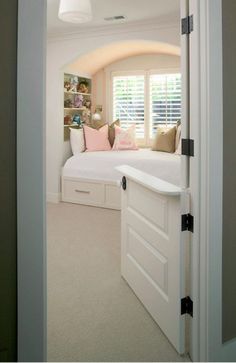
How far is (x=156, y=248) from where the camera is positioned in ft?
Answer: 6.63

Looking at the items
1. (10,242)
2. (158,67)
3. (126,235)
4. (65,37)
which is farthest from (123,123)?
(10,242)

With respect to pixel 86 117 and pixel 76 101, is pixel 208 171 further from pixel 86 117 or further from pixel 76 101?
pixel 86 117

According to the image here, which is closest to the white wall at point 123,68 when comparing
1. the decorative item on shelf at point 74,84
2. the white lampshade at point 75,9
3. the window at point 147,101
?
the window at point 147,101

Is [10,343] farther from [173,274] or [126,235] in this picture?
[126,235]

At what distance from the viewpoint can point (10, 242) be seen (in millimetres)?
1066

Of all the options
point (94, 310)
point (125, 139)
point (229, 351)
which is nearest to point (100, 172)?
point (125, 139)

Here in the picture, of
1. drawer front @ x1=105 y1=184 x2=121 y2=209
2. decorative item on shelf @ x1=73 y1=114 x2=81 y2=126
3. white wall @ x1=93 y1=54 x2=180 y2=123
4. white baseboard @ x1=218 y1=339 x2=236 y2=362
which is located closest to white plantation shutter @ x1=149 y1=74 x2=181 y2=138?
white wall @ x1=93 y1=54 x2=180 y2=123

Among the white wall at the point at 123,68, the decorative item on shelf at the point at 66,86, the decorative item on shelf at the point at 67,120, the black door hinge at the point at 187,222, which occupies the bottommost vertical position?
the black door hinge at the point at 187,222

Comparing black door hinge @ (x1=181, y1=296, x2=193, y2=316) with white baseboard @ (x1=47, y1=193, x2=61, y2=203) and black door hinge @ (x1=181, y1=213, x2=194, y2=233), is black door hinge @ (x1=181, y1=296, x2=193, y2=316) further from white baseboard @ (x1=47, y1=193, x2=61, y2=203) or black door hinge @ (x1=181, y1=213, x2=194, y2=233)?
white baseboard @ (x1=47, y1=193, x2=61, y2=203)

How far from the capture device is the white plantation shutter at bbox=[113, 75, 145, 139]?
6170 millimetres

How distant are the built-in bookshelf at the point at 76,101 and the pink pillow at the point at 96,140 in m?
0.34

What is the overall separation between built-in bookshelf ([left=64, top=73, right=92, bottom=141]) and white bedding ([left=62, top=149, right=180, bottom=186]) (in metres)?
0.64

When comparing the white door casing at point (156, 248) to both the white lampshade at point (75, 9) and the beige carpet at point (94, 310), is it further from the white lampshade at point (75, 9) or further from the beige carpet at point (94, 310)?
the white lampshade at point (75, 9)

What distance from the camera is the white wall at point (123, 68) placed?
5.84 m
